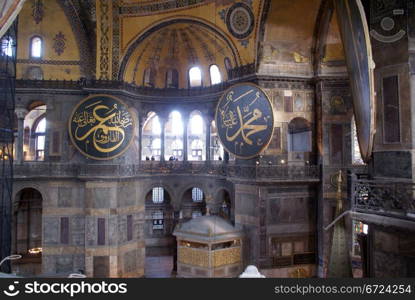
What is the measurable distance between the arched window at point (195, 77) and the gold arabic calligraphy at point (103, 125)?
3424 mm

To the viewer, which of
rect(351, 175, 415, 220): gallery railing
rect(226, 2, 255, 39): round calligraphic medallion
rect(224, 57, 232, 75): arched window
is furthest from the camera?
rect(224, 57, 232, 75): arched window

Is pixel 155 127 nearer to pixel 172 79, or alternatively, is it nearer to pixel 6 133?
pixel 172 79

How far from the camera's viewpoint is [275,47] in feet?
37.7

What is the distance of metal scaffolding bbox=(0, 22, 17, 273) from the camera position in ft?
37.4

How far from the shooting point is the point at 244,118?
1109 centimetres

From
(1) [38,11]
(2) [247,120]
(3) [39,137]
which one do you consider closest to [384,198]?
(2) [247,120]

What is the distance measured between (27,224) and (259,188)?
Result: 10981 millimetres

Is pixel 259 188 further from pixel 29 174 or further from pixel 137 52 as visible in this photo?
pixel 29 174

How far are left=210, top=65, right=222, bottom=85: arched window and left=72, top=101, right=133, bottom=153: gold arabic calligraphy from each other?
363 centimetres

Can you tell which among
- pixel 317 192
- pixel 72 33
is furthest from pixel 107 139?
pixel 317 192

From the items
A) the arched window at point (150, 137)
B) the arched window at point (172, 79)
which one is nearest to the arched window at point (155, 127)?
the arched window at point (150, 137)

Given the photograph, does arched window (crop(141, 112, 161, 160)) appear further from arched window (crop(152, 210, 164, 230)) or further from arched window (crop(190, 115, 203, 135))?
arched window (crop(152, 210, 164, 230))

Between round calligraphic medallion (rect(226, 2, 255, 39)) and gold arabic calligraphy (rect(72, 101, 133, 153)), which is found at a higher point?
round calligraphic medallion (rect(226, 2, 255, 39))

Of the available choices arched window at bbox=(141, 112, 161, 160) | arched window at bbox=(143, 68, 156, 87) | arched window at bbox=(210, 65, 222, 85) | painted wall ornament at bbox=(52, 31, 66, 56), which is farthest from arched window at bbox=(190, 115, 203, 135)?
painted wall ornament at bbox=(52, 31, 66, 56)
